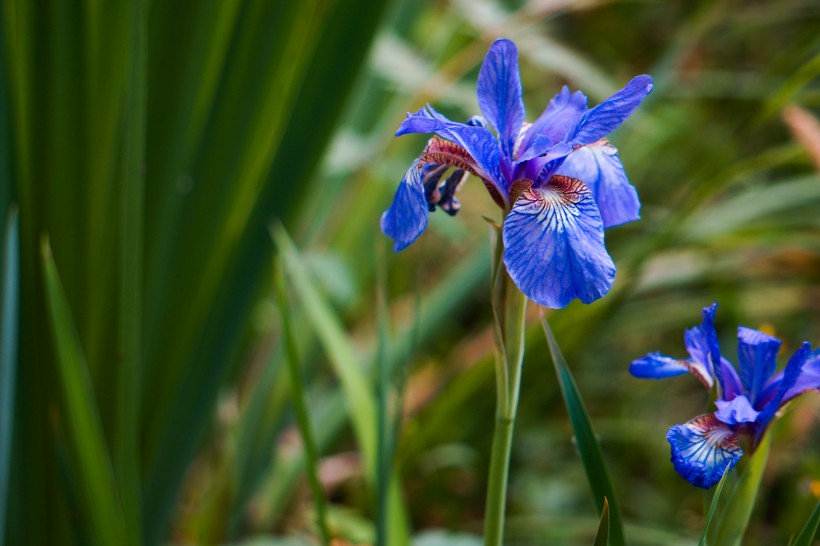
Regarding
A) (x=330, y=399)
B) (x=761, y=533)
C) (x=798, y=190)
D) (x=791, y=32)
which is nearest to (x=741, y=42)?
(x=791, y=32)

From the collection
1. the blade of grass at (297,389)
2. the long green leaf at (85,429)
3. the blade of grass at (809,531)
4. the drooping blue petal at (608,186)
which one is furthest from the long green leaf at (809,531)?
the long green leaf at (85,429)

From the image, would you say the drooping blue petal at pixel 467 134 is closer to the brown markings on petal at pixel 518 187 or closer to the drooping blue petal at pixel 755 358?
the brown markings on petal at pixel 518 187

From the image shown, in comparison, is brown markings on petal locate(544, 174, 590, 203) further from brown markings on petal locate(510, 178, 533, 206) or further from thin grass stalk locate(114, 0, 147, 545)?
thin grass stalk locate(114, 0, 147, 545)

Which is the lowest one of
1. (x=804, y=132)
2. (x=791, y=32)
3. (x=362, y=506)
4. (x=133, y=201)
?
(x=362, y=506)

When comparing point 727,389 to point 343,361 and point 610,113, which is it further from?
point 343,361

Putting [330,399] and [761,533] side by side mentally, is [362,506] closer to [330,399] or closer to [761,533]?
[330,399]

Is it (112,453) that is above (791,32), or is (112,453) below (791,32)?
below

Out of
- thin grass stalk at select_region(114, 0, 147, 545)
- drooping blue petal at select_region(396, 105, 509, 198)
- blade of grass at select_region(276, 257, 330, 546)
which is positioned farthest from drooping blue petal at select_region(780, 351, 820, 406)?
thin grass stalk at select_region(114, 0, 147, 545)
